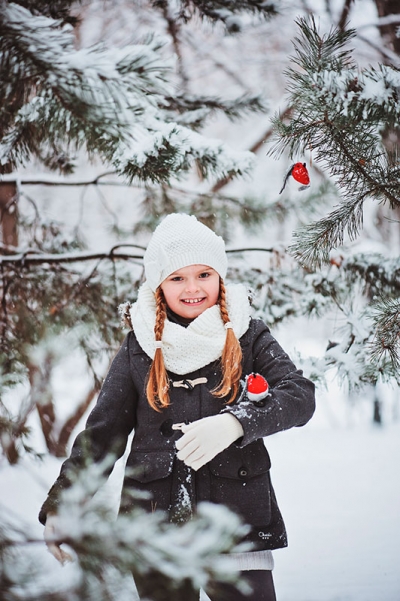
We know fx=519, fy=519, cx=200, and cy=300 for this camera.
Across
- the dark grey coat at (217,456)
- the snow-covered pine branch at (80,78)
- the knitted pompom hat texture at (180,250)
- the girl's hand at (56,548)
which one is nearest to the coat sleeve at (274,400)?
the dark grey coat at (217,456)

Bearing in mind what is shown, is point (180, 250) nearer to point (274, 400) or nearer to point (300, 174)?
point (300, 174)

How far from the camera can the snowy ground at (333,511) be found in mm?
2084

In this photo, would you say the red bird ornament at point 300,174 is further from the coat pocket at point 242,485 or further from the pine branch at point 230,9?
the pine branch at point 230,9

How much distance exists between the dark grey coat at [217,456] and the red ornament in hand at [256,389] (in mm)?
19

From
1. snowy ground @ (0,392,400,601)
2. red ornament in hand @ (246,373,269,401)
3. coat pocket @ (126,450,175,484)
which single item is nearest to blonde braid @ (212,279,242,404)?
red ornament in hand @ (246,373,269,401)

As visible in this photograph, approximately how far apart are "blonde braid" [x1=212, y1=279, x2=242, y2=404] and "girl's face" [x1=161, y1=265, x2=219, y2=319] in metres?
0.15

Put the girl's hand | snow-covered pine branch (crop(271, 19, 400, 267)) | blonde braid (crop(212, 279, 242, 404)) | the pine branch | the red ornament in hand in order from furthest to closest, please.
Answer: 1. the pine branch
2. blonde braid (crop(212, 279, 242, 404))
3. the red ornament in hand
4. snow-covered pine branch (crop(271, 19, 400, 267))
5. the girl's hand

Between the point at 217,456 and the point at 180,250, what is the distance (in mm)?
627

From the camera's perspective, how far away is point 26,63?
1.06 meters

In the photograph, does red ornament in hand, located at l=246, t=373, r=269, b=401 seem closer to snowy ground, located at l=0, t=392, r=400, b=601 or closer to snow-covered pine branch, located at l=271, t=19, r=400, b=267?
snow-covered pine branch, located at l=271, t=19, r=400, b=267

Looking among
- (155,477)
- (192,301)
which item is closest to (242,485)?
(155,477)

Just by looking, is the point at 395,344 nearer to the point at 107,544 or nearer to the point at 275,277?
the point at 107,544

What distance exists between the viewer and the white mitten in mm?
1288

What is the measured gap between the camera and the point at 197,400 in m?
1.51
